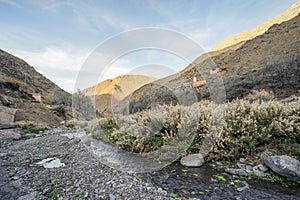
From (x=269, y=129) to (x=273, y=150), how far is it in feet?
1.90

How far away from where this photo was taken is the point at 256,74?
17.1 meters

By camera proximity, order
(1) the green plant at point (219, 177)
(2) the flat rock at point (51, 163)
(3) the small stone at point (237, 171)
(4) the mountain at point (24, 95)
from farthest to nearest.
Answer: (4) the mountain at point (24, 95)
(2) the flat rock at point (51, 163)
(3) the small stone at point (237, 171)
(1) the green plant at point (219, 177)

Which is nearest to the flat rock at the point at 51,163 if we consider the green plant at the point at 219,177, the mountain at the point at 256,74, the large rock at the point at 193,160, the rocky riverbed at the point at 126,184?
the rocky riverbed at the point at 126,184

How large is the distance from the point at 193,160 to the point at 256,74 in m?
16.6

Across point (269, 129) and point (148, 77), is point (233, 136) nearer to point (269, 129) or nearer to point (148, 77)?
point (269, 129)

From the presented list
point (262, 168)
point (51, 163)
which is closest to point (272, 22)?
point (262, 168)

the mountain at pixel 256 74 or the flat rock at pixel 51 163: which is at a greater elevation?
the mountain at pixel 256 74

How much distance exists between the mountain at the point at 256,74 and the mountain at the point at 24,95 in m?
11.0

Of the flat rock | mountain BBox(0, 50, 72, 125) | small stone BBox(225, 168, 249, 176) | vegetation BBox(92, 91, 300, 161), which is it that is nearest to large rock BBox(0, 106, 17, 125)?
mountain BBox(0, 50, 72, 125)

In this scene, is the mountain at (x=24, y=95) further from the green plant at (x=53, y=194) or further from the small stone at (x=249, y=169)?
the small stone at (x=249, y=169)

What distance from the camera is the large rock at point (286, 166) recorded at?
3029 millimetres

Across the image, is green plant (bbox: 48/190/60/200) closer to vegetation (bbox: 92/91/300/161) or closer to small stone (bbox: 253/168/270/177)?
vegetation (bbox: 92/91/300/161)

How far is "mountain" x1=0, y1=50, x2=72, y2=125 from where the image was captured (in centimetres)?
1658

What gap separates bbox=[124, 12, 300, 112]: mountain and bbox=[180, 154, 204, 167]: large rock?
659 centimetres
